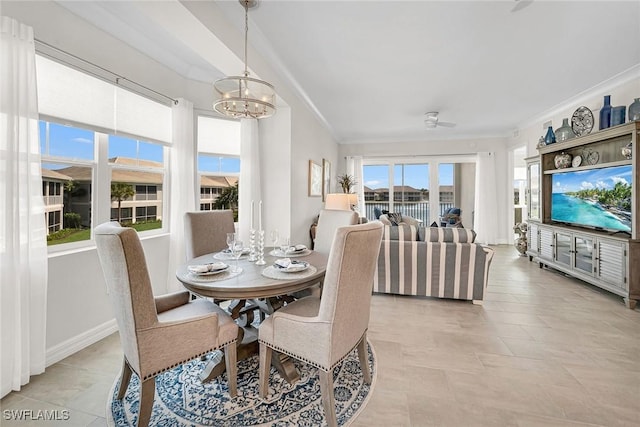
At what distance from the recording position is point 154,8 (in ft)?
6.15

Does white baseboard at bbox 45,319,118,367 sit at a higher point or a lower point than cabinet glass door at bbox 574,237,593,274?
lower

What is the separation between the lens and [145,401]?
1349 millimetres

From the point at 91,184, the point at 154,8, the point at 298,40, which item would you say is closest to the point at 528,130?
the point at 298,40

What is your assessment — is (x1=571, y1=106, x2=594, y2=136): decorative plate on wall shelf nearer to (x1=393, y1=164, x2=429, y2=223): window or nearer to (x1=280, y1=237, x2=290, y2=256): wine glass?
(x1=393, y1=164, x2=429, y2=223): window

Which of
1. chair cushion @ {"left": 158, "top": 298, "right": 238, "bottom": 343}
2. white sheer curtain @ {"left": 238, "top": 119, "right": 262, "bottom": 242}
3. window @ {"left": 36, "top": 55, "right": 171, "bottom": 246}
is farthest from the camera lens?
white sheer curtain @ {"left": 238, "top": 119, "right": 262, "bottom": 242}

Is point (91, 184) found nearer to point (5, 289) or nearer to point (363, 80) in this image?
point (5, 289)

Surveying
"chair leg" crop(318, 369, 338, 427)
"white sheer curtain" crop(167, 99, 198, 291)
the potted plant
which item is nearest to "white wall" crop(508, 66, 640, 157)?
the potted plant

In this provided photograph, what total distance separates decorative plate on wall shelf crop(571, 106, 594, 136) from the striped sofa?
2.42m

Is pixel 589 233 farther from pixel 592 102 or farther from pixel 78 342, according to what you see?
pixel 78 342

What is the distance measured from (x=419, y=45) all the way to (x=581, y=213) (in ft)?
Result: 10.3

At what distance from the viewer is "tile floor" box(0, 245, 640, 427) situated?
155 cm

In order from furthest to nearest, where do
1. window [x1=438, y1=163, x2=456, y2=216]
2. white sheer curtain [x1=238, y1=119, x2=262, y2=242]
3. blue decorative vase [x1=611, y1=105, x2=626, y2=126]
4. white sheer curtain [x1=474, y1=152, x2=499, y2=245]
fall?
window [x1=438, y1=163, x2=456, y2=216], white sheer curtain [x1=474, y1=152, x2=499, y2=245], white sheer curtain [x1=238, y1=119, x2=262, y2=242], blue decorative vase [x1=611, y1=105, x2=626, y2=126]

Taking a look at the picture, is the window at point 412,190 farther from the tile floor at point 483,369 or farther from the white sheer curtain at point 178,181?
the white sheer curtain at point 178,181

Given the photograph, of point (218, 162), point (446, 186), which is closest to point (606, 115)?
point (446, 186)
